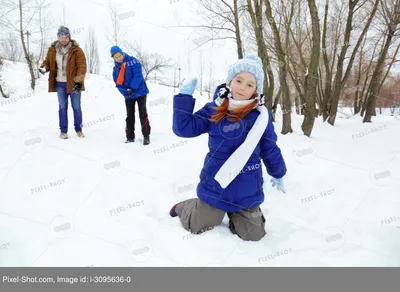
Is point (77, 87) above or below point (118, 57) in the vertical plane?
below

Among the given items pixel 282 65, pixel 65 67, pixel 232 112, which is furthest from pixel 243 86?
pixel 282 65

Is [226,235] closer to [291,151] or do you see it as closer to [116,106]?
[291,151]

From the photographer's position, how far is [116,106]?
7203mm

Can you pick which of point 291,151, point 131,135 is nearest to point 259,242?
point 291,151

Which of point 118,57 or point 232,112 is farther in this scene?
point 118,57

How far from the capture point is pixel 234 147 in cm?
201

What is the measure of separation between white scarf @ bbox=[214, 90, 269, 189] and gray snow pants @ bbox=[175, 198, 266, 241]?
10.1 inches

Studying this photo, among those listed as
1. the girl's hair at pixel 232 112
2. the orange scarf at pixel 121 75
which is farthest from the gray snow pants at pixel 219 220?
the orange scarf at pixel 121 75

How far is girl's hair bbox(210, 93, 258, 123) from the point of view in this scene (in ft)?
6.21

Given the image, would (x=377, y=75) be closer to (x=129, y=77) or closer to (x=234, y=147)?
(x=129, y=77)

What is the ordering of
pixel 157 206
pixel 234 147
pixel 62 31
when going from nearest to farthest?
pixel 234 147 < pixel 157 206 < pixel 62 31

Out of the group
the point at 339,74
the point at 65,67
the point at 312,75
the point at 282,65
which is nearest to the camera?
the point at 65,67

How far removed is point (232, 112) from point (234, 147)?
27cm

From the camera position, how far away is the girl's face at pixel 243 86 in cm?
Result: 190
